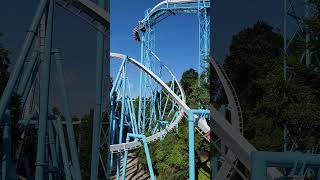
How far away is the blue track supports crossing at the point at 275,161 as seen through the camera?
79.6 inches

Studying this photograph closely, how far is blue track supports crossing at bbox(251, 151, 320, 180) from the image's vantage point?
2021mm

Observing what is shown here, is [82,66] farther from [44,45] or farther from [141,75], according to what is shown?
[141,75]

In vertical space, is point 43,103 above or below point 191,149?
above

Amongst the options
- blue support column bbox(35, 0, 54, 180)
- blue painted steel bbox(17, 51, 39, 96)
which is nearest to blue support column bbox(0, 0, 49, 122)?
blue support column bbox(35, 0, 54, 180)

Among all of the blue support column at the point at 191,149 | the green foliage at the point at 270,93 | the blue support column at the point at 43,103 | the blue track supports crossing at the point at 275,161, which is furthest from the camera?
the green foliage at the point at 270,93

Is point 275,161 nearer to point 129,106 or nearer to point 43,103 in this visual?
point 129,106

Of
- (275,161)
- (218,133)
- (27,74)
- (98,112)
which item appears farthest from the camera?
(27,74)

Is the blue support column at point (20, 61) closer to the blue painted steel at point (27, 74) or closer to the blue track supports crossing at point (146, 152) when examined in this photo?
the blue painted steel at point (27, 74)

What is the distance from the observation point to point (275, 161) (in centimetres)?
203

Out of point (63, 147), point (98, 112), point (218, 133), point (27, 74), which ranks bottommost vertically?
point (63, 147)

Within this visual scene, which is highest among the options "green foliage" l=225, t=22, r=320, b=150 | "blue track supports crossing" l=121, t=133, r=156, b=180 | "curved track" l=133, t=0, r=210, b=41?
"curved track" l=133, t=0, r=210, b=41

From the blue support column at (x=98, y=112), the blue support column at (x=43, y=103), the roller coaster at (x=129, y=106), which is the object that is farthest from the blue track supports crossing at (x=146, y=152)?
the blue support column at (x=43, y=103)

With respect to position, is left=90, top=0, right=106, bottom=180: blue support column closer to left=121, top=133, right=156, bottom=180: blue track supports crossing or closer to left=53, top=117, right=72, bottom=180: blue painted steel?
left=121, top=133, right=156, bottom=180: blue track supports crossing

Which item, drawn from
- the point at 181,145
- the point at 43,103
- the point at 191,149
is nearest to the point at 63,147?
the point at 43,103
